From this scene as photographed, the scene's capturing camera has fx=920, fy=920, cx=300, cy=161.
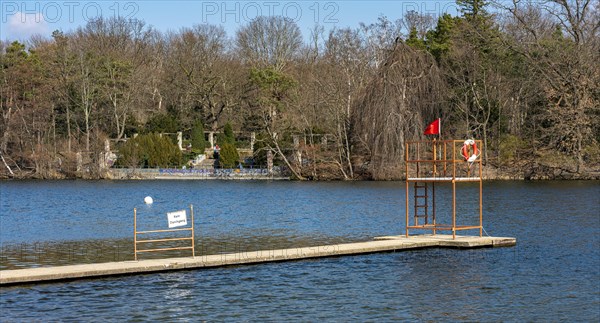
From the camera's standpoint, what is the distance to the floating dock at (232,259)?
26320 millimetres

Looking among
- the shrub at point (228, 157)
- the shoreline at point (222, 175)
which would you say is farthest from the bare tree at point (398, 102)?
the shrub at point (228, 157)

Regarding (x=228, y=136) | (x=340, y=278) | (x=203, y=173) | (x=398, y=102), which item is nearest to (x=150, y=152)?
(x=203, y=173)

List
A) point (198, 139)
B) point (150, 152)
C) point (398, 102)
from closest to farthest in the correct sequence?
point (398, 102) < point (150, 152) < point (198, 139)

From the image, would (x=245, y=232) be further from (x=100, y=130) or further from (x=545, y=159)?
(x=100, y=130)

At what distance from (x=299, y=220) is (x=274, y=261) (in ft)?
59.1

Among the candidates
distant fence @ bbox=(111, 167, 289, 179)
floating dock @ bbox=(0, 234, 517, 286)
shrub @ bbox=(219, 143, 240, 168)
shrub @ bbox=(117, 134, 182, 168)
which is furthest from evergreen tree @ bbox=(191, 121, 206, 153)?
floating dock @ bbox=(0, 234, 517, 286)

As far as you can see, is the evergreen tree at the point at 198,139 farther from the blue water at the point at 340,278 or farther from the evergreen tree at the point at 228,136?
the blue water at the point at 340,278

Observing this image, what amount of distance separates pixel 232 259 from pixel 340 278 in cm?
404

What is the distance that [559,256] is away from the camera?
3288cm

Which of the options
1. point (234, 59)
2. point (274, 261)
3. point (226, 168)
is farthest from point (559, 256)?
point (234, 59)

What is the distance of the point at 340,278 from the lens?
27.9 m

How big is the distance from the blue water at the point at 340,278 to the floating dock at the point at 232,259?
1.19 ft

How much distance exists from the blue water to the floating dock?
363 mm

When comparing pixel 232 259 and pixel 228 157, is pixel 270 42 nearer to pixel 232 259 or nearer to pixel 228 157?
pixel 228 157
